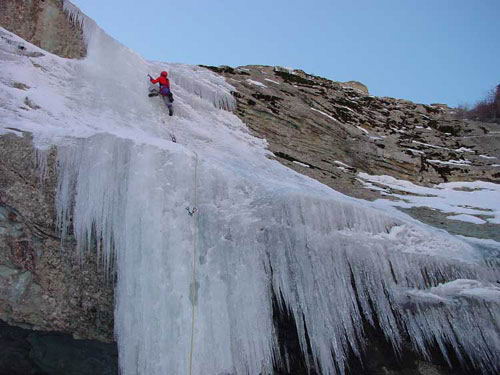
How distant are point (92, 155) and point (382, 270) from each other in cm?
460

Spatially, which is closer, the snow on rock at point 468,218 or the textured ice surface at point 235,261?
the textured ice surface at point 235,261

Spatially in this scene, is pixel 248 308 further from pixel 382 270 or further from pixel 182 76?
pixel 182 76

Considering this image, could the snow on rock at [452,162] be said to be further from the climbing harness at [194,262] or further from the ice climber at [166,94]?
the climbing harness at [194,262]

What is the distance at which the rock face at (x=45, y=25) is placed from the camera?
8.28 meters

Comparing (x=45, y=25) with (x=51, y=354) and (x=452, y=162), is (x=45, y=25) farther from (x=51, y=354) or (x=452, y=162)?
(x=452, y=162)

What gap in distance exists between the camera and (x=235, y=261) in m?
5.66

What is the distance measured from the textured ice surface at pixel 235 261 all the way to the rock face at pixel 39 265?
0.77ft

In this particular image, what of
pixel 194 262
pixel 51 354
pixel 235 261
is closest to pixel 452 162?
pixel 235 261

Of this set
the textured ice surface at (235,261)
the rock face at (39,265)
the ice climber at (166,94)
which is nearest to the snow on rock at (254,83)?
the ice climber at (166,94)

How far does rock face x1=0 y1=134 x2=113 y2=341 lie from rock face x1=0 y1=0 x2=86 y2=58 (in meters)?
4.28

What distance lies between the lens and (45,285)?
5.24 meters

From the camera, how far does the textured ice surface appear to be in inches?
202

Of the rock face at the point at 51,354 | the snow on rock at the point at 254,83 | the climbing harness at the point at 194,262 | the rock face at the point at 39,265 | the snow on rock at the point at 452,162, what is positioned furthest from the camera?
the snow on rock at the point at 254,83

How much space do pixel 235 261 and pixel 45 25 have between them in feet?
23.0
